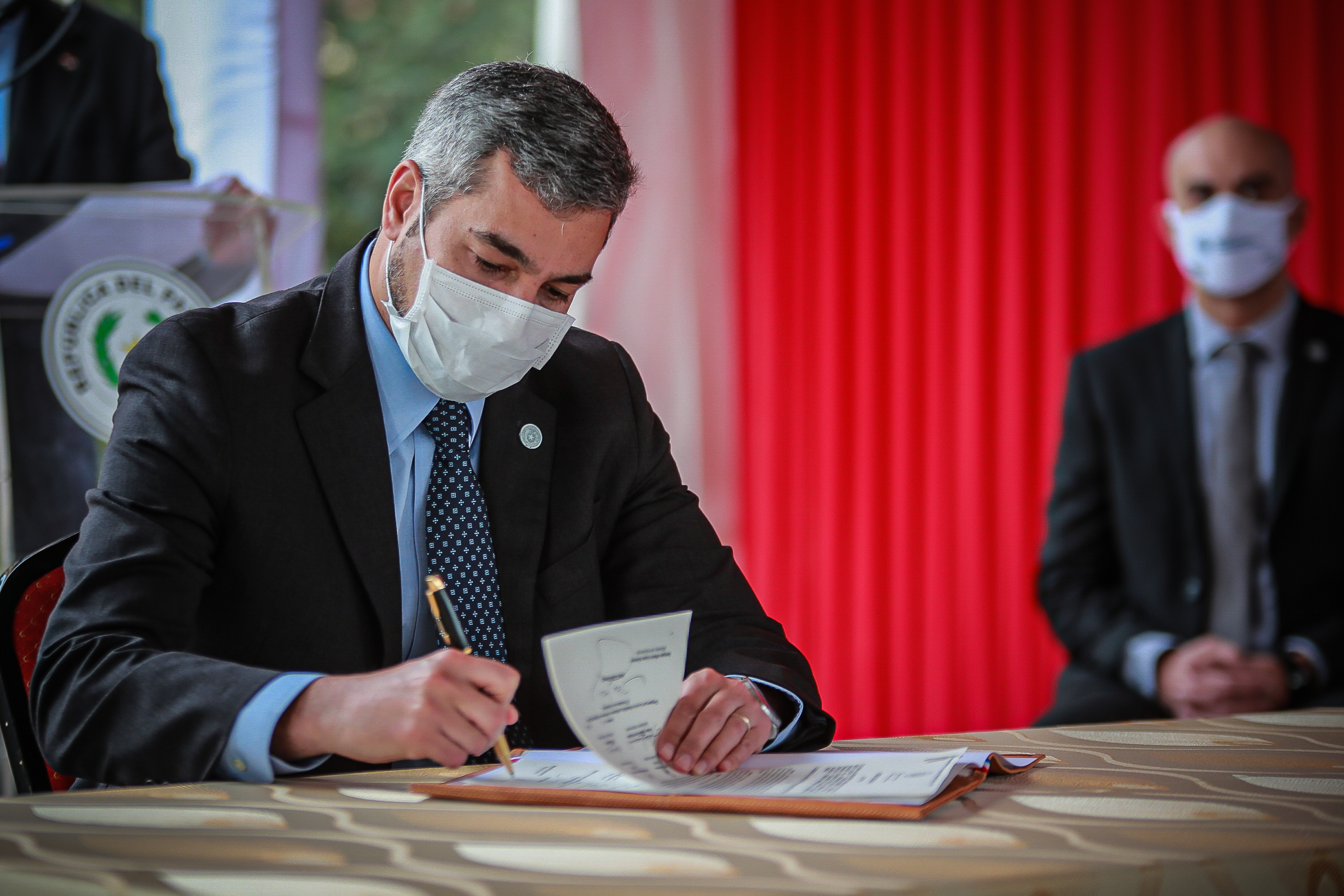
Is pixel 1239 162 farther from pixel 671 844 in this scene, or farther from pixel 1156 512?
pixel 671 844

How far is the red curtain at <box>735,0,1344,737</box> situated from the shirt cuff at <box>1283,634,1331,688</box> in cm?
117

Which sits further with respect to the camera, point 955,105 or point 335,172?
point 335,172

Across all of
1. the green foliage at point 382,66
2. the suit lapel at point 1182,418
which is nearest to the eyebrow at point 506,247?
the suit lapel at point 1182,418

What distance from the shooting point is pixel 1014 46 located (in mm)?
3814

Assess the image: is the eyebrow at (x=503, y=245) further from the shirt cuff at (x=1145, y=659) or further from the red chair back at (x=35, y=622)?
the shirt cuff at (x=1145, y=659)

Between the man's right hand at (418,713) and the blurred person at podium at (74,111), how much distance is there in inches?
57.9

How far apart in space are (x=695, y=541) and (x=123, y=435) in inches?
29.6

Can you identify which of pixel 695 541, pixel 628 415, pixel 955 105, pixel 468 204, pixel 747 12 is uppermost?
pixel 747 12

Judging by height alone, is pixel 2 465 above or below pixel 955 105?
below

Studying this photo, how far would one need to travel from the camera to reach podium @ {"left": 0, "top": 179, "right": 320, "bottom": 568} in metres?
2.24

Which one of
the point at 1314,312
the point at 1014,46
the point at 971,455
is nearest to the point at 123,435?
the point at 1314,312

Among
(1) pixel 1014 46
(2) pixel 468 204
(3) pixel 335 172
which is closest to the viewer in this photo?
(2) pixel 468 204

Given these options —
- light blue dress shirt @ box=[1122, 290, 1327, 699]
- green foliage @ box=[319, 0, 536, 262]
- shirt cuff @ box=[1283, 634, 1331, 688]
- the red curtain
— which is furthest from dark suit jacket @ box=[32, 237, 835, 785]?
green foliage @ box=[319, 0, 536, 262]

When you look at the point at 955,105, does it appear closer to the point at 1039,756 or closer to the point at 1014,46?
the point at 1014,46
